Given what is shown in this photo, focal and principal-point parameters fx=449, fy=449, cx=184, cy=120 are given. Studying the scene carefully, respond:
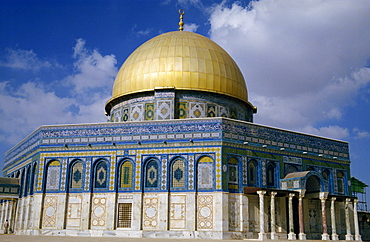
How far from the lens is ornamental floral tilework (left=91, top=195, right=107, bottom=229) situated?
82.1 ft

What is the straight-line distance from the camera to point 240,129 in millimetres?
25781

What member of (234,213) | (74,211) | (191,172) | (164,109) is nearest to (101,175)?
(74,211)

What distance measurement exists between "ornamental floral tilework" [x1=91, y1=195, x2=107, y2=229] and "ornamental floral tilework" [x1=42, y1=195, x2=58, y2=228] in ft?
7.33

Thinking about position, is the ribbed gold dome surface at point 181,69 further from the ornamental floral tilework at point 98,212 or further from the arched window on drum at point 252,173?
the ornamental floral tilework at point 98,212

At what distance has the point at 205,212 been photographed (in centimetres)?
2412

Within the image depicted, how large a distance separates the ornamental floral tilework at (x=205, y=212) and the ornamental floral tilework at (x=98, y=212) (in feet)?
17.5

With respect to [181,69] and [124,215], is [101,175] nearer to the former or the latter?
[124,215]

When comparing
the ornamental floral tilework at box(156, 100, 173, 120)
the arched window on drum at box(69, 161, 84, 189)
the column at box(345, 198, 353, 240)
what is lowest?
the column at box(345, 198, 353, 240)

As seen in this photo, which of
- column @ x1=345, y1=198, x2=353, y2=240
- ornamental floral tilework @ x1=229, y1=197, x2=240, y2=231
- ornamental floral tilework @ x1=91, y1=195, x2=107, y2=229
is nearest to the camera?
ornamental floral tilework @ x1=229, y1=197, x2=240, y2=231

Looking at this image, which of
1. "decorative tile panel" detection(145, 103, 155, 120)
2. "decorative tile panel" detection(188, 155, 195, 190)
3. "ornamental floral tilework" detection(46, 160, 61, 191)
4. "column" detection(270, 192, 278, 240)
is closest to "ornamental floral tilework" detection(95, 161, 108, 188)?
"ornamental floral tilework" detection(46, 160, 61, 191)

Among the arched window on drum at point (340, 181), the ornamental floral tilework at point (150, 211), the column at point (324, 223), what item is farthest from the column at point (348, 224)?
the ornamental floral tilework at point (150, 211)

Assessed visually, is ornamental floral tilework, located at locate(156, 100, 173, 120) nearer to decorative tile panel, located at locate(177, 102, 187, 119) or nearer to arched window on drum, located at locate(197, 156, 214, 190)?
decorative tile panel, located at locate(177, 102, 187, 119)

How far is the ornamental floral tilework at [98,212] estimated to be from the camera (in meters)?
25.0

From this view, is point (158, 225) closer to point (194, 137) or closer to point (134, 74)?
point (194, 137)
